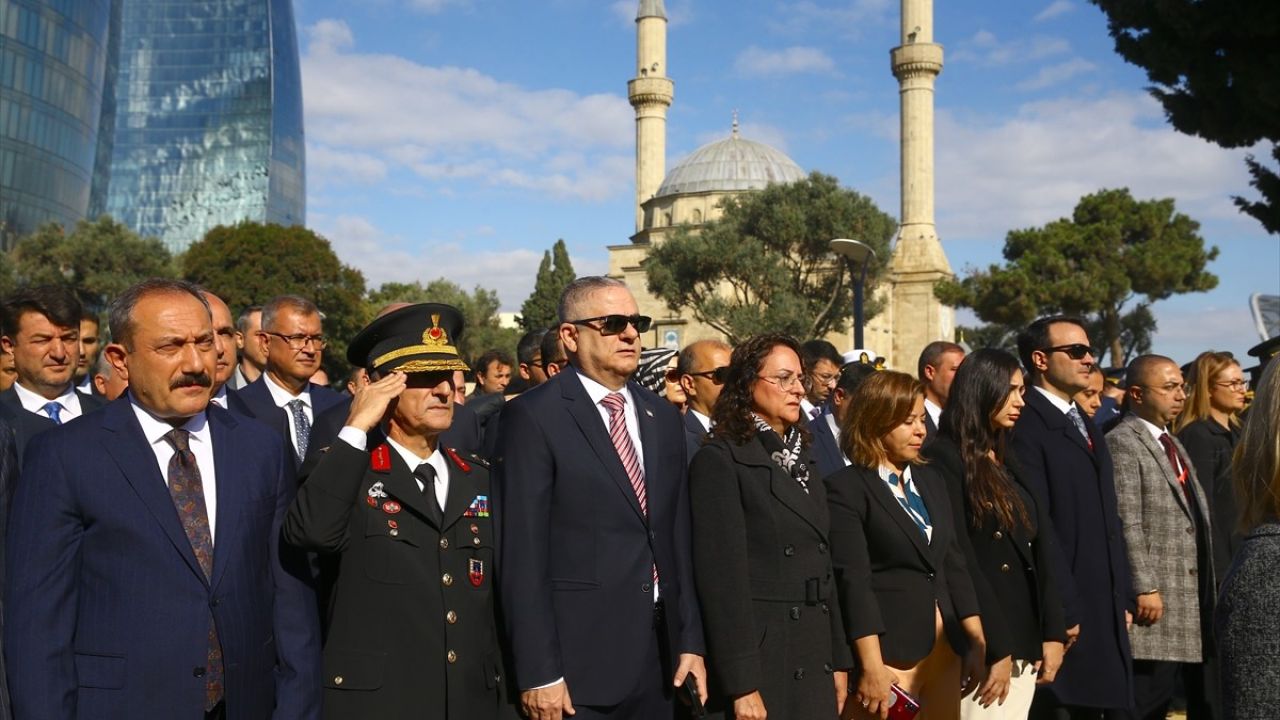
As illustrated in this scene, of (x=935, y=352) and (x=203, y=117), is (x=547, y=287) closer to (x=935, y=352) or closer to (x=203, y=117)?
(x=203, y=117)

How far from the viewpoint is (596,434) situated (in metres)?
4.39

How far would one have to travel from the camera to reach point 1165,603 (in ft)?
21.3

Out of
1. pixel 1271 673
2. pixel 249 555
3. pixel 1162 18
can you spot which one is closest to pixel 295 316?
pixel 249 555

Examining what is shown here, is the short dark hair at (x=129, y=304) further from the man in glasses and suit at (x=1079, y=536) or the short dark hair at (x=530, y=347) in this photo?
the short dark hair at (x=530, y=347)

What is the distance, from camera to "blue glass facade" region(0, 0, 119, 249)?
54.1 meters

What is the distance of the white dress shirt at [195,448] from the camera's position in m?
3.52

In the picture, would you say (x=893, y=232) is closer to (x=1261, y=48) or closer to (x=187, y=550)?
(x=1261, y=48)

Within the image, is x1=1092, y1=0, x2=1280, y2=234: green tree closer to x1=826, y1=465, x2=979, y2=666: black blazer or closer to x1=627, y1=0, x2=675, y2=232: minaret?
x1=826, y1=465, x2=979, y2=666: black blazer

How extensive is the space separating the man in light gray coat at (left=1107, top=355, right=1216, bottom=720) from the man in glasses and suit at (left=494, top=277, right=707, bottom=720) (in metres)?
3.30

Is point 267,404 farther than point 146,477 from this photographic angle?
Yes

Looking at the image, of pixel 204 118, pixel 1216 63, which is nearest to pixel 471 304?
pixel 204 118

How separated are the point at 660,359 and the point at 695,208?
57616mm

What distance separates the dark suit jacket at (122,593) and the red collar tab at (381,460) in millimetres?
484

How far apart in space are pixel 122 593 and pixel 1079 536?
4.64 metres
